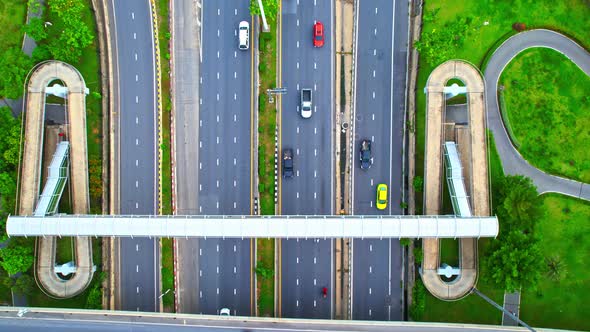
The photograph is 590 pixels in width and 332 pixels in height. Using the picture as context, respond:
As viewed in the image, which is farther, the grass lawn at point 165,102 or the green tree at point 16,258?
the grass lawn at point 165,102

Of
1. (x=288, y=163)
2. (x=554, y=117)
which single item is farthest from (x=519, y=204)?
(x=288, y=163)

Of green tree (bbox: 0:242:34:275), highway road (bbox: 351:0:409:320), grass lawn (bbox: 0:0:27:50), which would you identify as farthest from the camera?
grass lawn (bbox: 0:0:27:50)

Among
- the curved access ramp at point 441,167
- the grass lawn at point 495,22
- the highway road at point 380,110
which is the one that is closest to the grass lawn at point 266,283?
the highway road at point 380,110

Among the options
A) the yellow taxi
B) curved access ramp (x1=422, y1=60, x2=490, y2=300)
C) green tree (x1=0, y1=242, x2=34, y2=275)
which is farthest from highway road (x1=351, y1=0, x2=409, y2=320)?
green tree (x1=0, y1=242, x2=34, y2=275)

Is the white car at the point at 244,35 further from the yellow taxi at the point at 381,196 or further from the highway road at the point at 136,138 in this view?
the yellow taxi at the point at 381,196

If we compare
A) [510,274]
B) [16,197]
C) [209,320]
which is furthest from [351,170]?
[16,197]

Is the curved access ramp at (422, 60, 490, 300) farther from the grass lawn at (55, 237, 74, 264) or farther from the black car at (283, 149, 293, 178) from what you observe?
the grass lawn at (55, 237, 74, 264)
